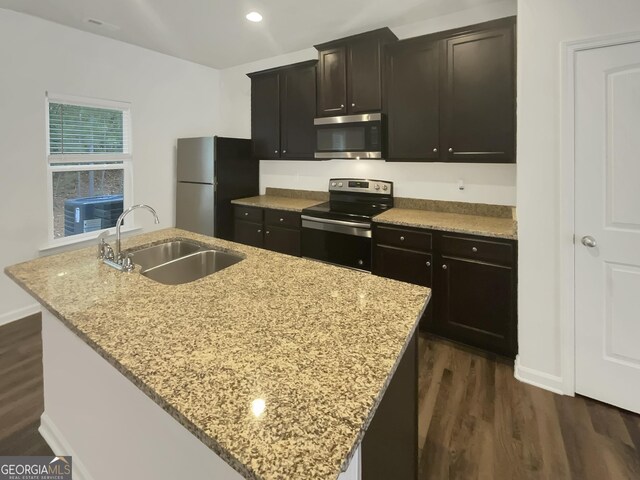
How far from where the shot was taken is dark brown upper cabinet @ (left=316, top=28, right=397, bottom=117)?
127 inches

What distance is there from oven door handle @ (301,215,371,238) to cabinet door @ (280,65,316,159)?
81cm

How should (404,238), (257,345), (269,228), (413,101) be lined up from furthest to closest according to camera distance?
(269,228) < (413,101) < (404,238) < (257,345)

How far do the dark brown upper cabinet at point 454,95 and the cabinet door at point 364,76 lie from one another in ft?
0.33

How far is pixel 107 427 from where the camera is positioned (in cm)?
133

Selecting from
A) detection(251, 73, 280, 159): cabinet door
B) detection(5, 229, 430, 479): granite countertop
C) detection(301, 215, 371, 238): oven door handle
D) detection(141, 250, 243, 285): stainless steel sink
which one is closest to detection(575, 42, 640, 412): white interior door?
detection(5, 229, 430, 479): granite countertop

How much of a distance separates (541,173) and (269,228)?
2620mm

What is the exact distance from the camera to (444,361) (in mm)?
2621

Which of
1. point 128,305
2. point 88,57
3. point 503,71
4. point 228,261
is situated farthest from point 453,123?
point 88,57

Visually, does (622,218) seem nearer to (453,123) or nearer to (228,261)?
(453,123)

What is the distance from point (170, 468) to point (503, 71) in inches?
118

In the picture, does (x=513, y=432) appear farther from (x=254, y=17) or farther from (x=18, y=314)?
(x=18, y=314)

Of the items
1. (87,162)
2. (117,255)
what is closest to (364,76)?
(117,255)

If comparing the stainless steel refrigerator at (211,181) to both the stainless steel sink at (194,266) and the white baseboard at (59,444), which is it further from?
the white baseboard at (59,444)

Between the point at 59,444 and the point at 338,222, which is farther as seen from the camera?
the point at 338,222
